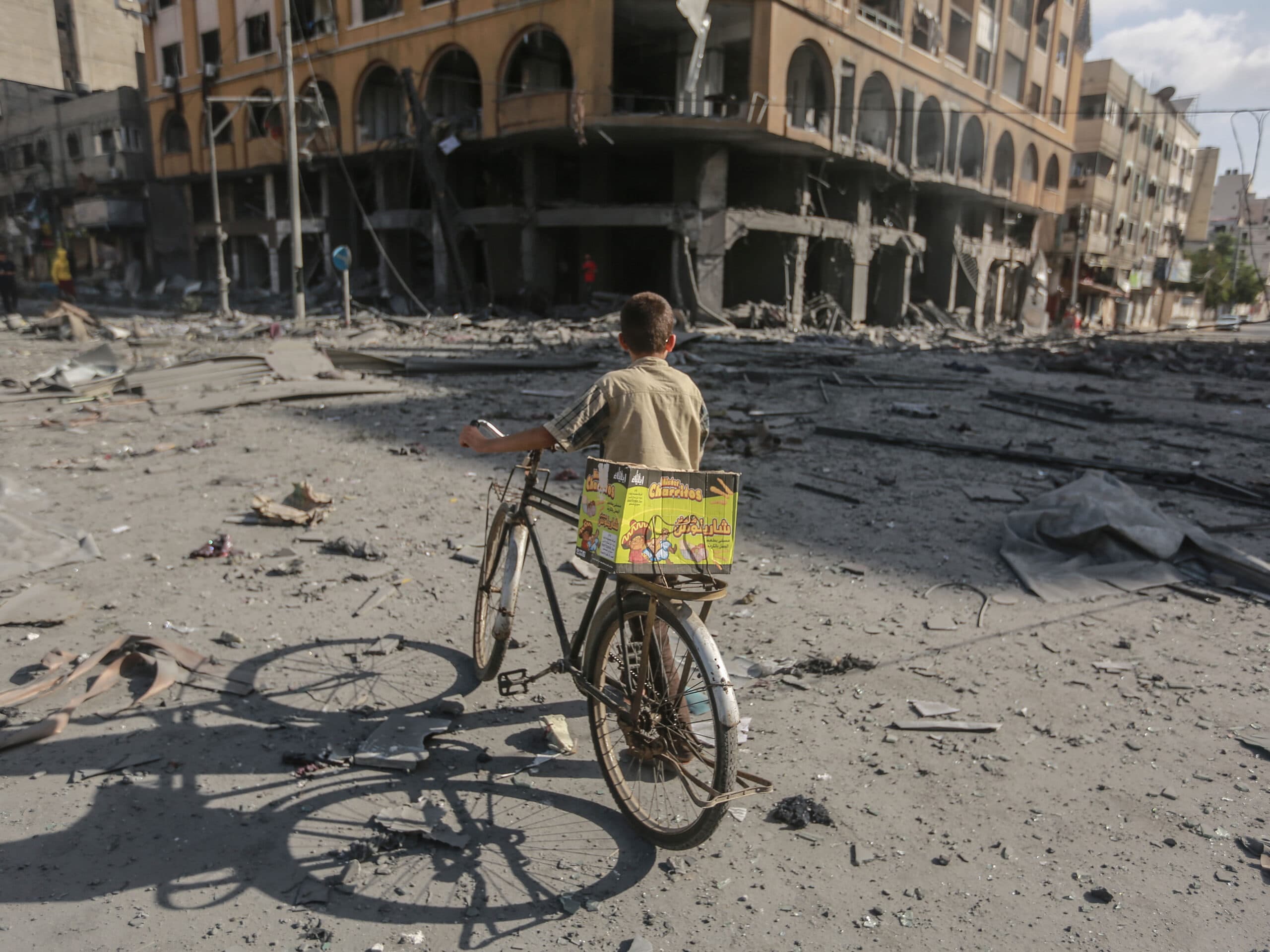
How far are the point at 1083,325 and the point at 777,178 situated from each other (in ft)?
89.2

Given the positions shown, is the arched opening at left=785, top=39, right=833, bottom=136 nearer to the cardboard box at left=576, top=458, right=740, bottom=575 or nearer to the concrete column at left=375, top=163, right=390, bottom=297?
the concrete column at left=375, top=163, right=390, bottom=297

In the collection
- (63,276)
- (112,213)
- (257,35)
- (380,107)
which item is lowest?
(63,276)

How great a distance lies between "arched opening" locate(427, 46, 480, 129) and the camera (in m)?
28.1

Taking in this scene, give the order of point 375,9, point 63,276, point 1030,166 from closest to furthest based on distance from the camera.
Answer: point 63,276
point 375,9
point 1030,166

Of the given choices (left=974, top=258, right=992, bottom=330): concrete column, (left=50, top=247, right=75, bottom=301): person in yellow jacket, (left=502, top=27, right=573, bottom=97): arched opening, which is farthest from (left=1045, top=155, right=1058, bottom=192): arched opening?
(left=50, top=247, right=75, bottom=301): person in yellow jacket

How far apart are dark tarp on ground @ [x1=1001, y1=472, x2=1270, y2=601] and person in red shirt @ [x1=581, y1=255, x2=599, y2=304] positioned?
2208cm

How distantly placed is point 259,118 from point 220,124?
A: 2.35m

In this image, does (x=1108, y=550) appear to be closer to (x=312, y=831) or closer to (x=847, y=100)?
(x=312, y=831)

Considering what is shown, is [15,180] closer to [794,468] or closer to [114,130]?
[114,130]

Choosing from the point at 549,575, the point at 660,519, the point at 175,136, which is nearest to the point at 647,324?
the point at 660,519

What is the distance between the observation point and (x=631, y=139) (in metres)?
25.1

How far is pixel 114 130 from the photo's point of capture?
41.2 meters

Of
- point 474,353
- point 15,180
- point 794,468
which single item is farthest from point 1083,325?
point 15,180

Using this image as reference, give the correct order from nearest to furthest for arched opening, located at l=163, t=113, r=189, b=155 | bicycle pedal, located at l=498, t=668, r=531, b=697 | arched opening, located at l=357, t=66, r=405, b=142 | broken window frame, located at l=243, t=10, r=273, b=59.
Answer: bicycle pedal, located at l=498, t=668, r=531, b=697, arched opening, located at l=357, t=66, r=405, b=142, broken window frame, located at l=243, t=10, r=273, b=59, arched opening, located at l=163, t=113, r=189, b=155
